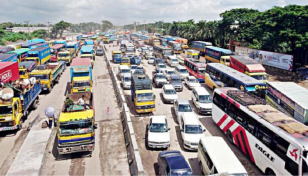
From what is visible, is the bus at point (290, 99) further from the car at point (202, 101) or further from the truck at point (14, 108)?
the truck at point (14, 108)

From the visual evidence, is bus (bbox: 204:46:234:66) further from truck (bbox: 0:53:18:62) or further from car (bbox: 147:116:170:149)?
truck (bbox: 0:53:18:62)

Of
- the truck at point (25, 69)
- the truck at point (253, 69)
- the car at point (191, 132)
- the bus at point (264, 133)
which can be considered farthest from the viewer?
the truck at point (25, 69)

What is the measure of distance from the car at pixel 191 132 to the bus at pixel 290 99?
620cm

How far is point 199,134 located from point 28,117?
50.0 feet

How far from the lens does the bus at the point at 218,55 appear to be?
125 ft

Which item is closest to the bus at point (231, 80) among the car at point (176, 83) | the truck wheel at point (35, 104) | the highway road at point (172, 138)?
the car at point (176, 83)

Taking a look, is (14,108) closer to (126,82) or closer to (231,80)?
(126,82)

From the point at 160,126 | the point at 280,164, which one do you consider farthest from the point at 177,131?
the point at 280,164

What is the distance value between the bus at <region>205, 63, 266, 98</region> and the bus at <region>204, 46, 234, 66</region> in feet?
29.8

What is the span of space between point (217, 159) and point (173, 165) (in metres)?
2.17

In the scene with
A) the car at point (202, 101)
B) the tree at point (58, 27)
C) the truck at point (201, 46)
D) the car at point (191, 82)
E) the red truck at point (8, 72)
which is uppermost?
the tree at point (58, 27)

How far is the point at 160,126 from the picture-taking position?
1620 cm

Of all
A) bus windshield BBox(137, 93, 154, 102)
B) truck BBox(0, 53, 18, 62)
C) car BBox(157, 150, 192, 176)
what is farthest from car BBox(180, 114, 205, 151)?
truck BBox(0, 53, 18, 62)

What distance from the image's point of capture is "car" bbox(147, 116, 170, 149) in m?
15.1
